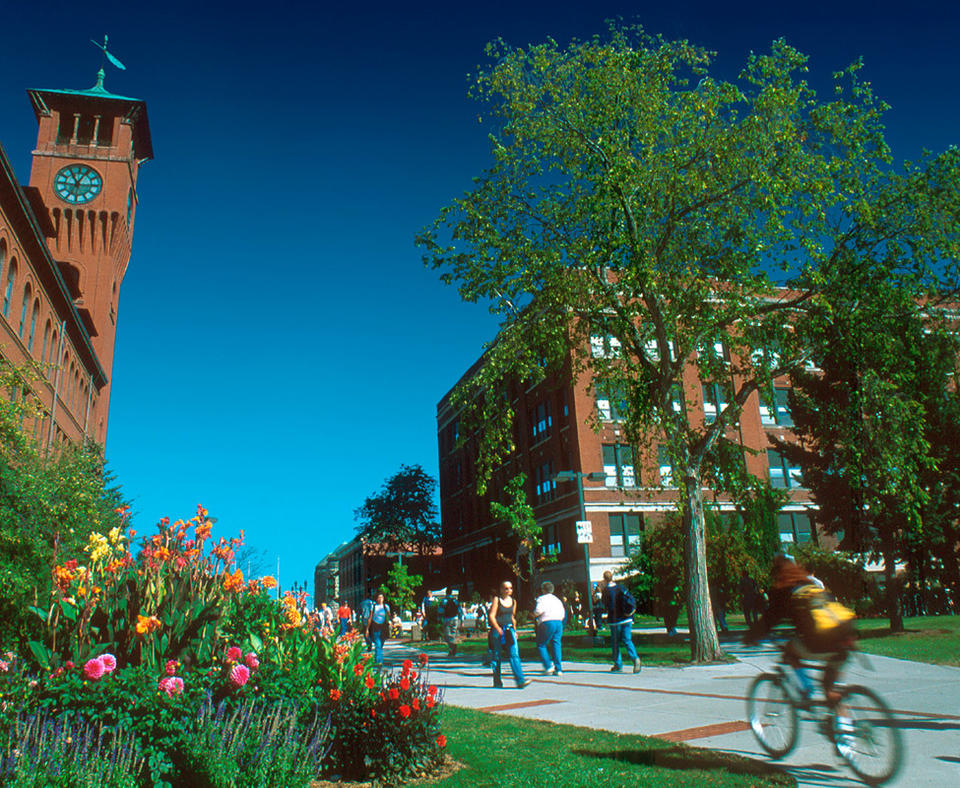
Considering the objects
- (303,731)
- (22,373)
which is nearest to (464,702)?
(303,731)

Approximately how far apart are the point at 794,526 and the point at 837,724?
146ft

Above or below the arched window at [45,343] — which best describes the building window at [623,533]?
below

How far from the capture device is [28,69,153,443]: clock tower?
53312 mm

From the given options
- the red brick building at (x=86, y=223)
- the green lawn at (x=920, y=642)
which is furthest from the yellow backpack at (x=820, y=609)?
the red brick building at (x=86, y=223)

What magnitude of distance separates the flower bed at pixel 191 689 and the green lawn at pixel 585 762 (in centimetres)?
61

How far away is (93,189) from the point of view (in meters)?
54.2

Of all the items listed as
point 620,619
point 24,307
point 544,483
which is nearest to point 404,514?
point 544,483

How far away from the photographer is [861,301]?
1708cm

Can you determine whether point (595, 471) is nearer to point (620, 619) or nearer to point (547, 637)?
point (620, 619)

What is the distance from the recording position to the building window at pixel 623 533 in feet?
144

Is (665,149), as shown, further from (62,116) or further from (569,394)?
(62,116)

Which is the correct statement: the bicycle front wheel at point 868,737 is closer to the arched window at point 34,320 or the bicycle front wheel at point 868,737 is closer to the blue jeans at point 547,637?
the blue jeans at point 547,637

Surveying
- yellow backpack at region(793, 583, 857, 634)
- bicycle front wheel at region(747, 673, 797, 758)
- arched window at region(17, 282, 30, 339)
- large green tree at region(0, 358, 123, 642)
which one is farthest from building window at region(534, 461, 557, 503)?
yellow backpack at region(793, 583, 857, 634)

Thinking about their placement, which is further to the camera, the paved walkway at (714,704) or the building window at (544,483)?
the building window at (544,483)
